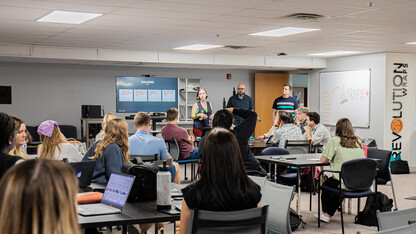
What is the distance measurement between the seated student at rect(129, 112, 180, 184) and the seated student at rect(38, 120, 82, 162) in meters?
0.84

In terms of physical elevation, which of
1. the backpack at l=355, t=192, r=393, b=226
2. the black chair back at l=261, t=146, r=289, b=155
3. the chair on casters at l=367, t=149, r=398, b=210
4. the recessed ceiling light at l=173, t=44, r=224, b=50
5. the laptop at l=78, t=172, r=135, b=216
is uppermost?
the recessed ceiling light at l=173, t=44, r=224, b=50

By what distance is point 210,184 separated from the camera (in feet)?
9.04

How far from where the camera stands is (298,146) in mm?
7695

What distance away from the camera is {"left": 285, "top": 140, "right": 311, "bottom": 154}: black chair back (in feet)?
24.9

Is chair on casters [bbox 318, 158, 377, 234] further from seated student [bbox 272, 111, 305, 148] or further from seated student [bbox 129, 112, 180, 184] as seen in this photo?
seated student [bbox 272, 111, 305, 148]

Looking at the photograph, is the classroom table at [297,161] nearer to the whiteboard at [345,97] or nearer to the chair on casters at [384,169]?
the chair on casters at [384,169]

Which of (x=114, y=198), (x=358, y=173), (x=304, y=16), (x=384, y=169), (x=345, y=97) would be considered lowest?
(x=384, y=169)

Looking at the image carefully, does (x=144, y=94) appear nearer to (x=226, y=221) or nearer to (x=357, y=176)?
(x=357, y=176)

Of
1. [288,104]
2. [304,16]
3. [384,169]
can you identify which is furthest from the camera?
[288,104]

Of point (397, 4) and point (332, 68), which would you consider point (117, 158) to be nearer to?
point (397, 4)

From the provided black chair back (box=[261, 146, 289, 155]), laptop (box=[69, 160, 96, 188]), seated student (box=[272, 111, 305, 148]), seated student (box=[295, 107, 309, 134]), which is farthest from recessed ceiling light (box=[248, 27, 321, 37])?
laptop (box=[69, 160, 96, 188])

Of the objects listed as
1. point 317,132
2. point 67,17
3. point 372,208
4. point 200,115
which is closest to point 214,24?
point 67,17

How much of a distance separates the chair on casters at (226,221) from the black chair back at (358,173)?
122 inches

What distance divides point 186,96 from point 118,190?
10.2 meters
